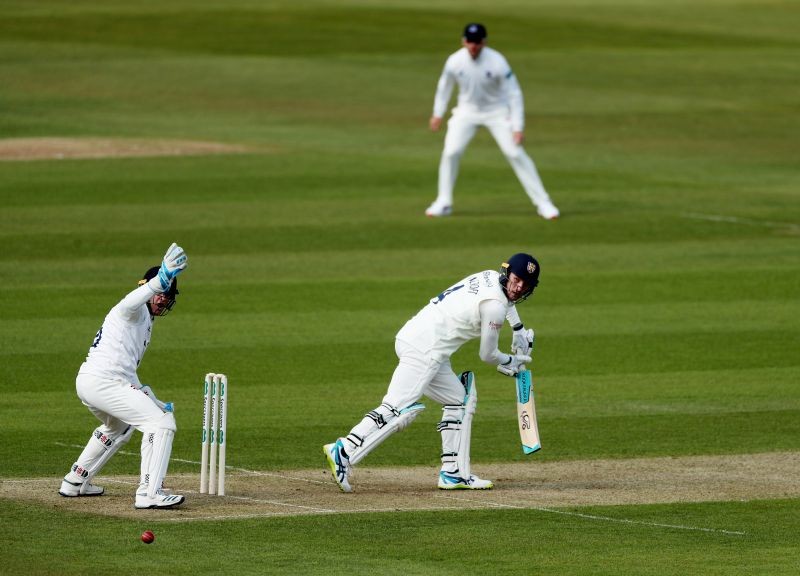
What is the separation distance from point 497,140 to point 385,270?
3036 millimetres

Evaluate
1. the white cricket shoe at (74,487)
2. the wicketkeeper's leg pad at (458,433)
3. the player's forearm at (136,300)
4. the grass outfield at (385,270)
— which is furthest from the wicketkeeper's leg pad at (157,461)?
the wicketkeeper's leg pad at (458,433)

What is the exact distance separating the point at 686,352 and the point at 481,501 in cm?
532

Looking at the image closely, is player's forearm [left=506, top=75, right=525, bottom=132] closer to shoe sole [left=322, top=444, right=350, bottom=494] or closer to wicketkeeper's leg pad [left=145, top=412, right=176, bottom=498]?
shoe sole [left=322, top=444, right=350, bottom=494]

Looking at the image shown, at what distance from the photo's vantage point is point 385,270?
18.5 m

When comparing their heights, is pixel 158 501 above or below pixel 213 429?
below

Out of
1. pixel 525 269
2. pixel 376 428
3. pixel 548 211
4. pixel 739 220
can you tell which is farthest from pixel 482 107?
pixel 376 428

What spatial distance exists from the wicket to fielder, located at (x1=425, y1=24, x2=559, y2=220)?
10.4m

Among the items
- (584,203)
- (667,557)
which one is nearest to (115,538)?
(667,557)

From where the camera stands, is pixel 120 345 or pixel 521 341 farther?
pixel 521 341

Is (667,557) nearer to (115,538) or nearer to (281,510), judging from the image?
(281,510)

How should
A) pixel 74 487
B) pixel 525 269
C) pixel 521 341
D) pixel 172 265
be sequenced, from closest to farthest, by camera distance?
pixel 172 265
pixel 74 487
pixel 525 269
pixel 521 341

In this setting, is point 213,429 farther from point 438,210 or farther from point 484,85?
point 438,210

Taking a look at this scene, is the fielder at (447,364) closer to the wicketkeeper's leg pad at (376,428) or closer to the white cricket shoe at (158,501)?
the wicketkeeper's leg pad at (376,428)

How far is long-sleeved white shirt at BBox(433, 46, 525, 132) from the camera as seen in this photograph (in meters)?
20.0
